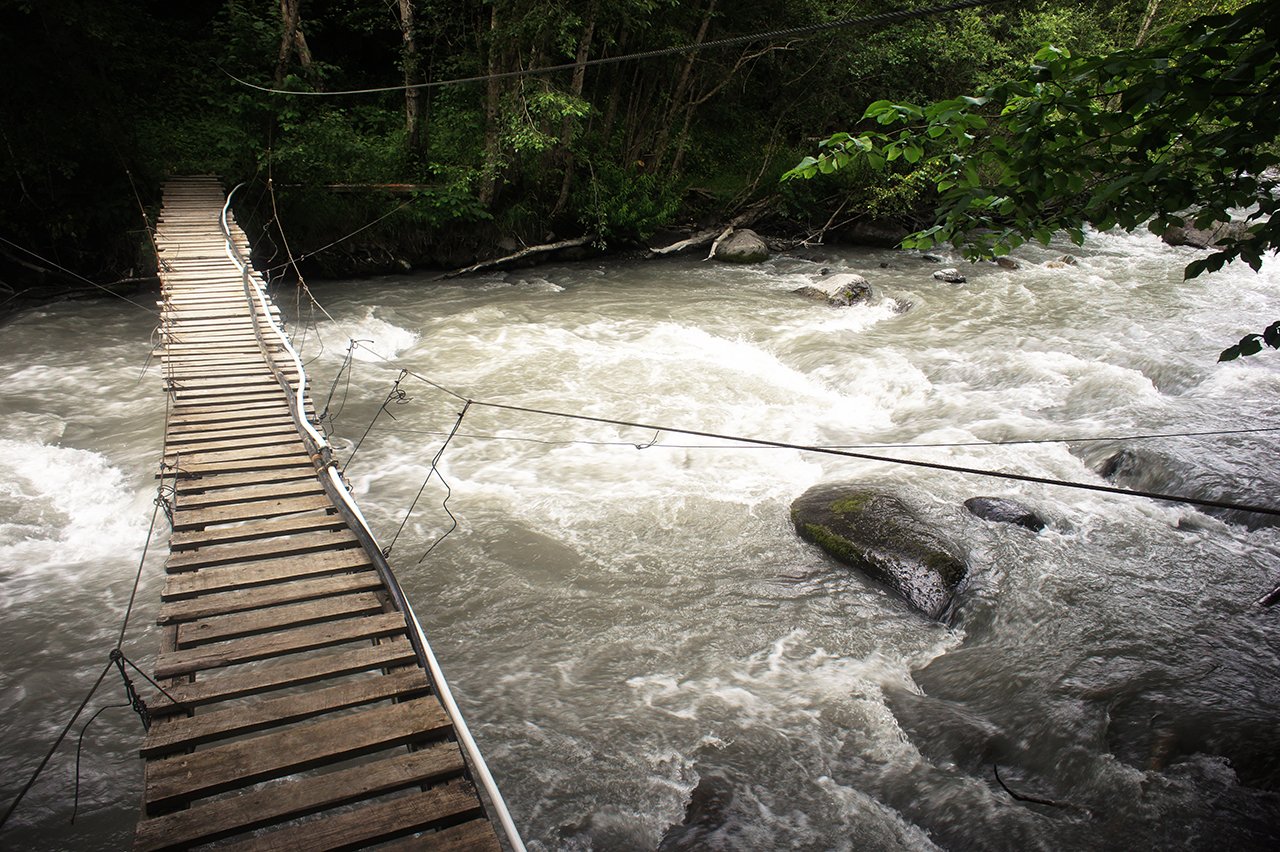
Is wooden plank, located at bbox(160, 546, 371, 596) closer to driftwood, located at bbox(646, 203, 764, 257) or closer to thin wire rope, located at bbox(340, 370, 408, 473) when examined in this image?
thin wire rope, located at bbox(340, 370, 408, 473)

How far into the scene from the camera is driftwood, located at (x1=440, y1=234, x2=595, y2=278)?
13.6m

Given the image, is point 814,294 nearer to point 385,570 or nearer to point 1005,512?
point 1005,512

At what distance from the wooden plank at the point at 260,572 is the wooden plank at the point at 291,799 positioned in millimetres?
1397

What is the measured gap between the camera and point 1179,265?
14.0 metres

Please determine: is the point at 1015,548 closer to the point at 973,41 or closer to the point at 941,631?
the point at 941,631

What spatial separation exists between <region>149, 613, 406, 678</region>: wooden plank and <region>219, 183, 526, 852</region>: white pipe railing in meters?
0.15

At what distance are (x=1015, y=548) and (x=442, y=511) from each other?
490 cm

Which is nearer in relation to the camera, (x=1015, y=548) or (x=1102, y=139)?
(x=1102, y=139)

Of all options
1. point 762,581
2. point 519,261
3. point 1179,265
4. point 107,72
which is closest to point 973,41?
point 1179,265

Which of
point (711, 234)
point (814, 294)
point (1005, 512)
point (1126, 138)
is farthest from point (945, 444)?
point (711, 234)

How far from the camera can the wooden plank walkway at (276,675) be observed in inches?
110

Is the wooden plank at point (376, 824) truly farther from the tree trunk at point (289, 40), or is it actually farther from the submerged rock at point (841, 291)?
the tree trunk at point (289, 40)

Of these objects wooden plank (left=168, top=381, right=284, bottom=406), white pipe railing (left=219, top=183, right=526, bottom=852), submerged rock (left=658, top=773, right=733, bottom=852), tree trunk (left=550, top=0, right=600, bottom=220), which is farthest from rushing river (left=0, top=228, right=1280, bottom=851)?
tree trunk (left=550, top=0, right=600, bottom=220)

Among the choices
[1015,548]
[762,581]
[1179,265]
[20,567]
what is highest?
[1179,265]
